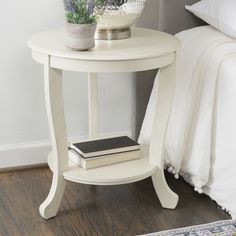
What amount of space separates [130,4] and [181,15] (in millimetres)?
422

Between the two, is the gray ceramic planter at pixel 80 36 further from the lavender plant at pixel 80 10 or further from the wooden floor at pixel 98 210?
the wooden floor at pixel 98 210

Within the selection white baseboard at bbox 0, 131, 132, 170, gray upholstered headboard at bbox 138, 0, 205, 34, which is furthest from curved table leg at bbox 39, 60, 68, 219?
gray upholstered headboard at bbox 138, 0, 205, 34

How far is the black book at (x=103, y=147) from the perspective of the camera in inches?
73.7

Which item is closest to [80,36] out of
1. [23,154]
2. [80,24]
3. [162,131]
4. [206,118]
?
[80,24]

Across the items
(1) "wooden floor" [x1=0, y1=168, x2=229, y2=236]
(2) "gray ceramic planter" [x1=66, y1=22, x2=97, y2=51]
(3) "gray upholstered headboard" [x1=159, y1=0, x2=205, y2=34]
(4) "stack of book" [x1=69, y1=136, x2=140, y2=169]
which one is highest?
(2) "gray ceramic planter" [x1=66, y1=22, x2=97, y2=51]

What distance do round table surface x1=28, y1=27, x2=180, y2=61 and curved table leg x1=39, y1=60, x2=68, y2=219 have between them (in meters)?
0.07

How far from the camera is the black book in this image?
6.14 ft

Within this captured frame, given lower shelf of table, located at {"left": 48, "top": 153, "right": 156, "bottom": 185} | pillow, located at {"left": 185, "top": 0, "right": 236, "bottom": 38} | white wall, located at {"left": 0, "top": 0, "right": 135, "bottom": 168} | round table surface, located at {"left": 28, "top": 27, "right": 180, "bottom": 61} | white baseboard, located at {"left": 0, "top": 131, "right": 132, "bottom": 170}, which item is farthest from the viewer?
white baseboard, located at {"left": 0, "top": 131, "right": 132, "bottom": 170}

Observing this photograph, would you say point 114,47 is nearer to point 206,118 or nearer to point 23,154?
point 206,118

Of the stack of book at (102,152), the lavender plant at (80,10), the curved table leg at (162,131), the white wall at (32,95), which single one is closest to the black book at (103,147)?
the stack of book at (102,152)

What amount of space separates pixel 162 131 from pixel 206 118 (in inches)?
6.5

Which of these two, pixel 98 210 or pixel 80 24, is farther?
pixel 98 210

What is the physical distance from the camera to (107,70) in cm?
163

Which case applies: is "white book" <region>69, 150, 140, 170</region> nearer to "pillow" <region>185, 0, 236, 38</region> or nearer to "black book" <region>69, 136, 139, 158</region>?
"black book" <region>69, 136, 139, 158</region>
